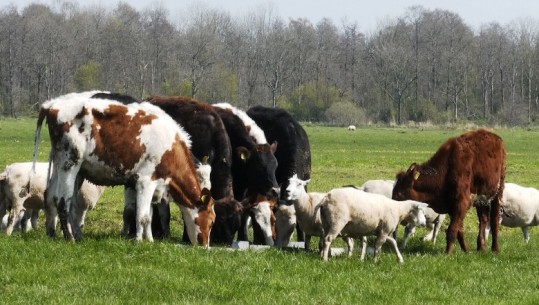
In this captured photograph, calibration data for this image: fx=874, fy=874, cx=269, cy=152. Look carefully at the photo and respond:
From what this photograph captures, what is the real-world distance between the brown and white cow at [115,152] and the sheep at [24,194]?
2628 millimetres

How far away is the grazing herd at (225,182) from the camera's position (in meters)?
13.6

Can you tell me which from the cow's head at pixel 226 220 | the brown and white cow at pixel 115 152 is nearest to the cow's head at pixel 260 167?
the cow's head at pixel 226 220

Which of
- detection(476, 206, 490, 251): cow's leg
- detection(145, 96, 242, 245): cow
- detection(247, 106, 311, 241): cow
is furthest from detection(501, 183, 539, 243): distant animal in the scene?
detection(145, 96, 242, 245): cow

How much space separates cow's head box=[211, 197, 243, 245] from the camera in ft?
50.7

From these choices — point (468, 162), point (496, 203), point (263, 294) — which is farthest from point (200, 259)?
point (496, 203)

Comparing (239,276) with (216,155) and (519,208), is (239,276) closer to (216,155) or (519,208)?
(216,155)

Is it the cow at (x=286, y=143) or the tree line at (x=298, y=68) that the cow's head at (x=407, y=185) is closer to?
the cow at (x=286, y=143)

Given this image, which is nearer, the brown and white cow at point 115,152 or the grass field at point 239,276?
A: the grass field at point 239,276

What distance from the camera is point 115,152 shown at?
13766 mm

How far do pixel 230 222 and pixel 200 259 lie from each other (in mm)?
3747

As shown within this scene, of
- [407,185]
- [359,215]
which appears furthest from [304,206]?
[407,185]

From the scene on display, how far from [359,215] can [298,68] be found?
110 m

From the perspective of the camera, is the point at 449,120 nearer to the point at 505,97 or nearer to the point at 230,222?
the point at 505,97

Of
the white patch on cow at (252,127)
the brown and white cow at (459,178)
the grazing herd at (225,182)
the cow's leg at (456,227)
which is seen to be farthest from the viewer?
the white patch on cow at (252,127)
